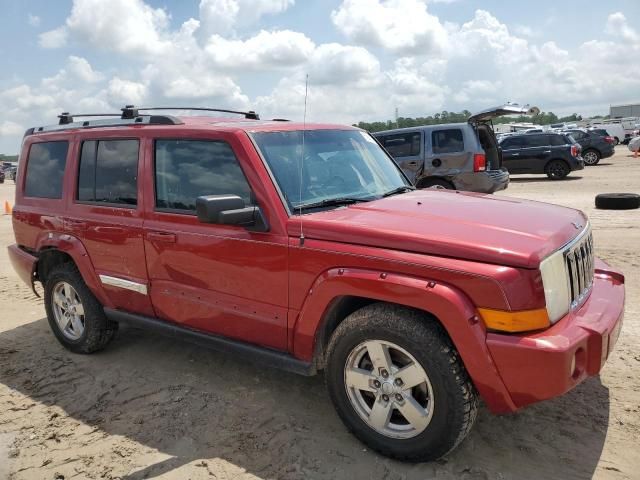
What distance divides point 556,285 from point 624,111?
93.0 meters

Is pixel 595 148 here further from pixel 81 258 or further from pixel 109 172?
pixel 81 258

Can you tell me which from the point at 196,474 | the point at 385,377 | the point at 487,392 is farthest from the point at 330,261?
the point at 196,474

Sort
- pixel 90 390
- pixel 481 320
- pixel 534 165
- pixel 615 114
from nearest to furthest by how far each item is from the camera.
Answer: pixel 481 320
pixel 90 390
pixel 534 165
pixel 615 114

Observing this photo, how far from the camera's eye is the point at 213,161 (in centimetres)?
357

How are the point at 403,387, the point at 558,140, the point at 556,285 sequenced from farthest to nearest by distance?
the point at 558,140 < the point at 403,387 < the point at 556,285

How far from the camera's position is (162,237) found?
3748mm

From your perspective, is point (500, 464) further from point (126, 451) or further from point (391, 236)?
point (126, 451)

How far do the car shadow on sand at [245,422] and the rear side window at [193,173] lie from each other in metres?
1.35

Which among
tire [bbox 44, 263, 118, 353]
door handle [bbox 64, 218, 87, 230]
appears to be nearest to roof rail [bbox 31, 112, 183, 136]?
door handle [bbox 64, 218, 87, 230]

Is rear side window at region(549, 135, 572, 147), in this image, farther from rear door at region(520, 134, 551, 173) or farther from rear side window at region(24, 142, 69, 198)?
rear side window at region(24, 142, 69, 198)

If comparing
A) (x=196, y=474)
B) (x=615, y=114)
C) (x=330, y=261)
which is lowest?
(x=196, y=474)

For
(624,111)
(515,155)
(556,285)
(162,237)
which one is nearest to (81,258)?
(162,237)

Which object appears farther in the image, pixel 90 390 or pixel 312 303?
pixel 90 390

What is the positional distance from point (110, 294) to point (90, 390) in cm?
74
